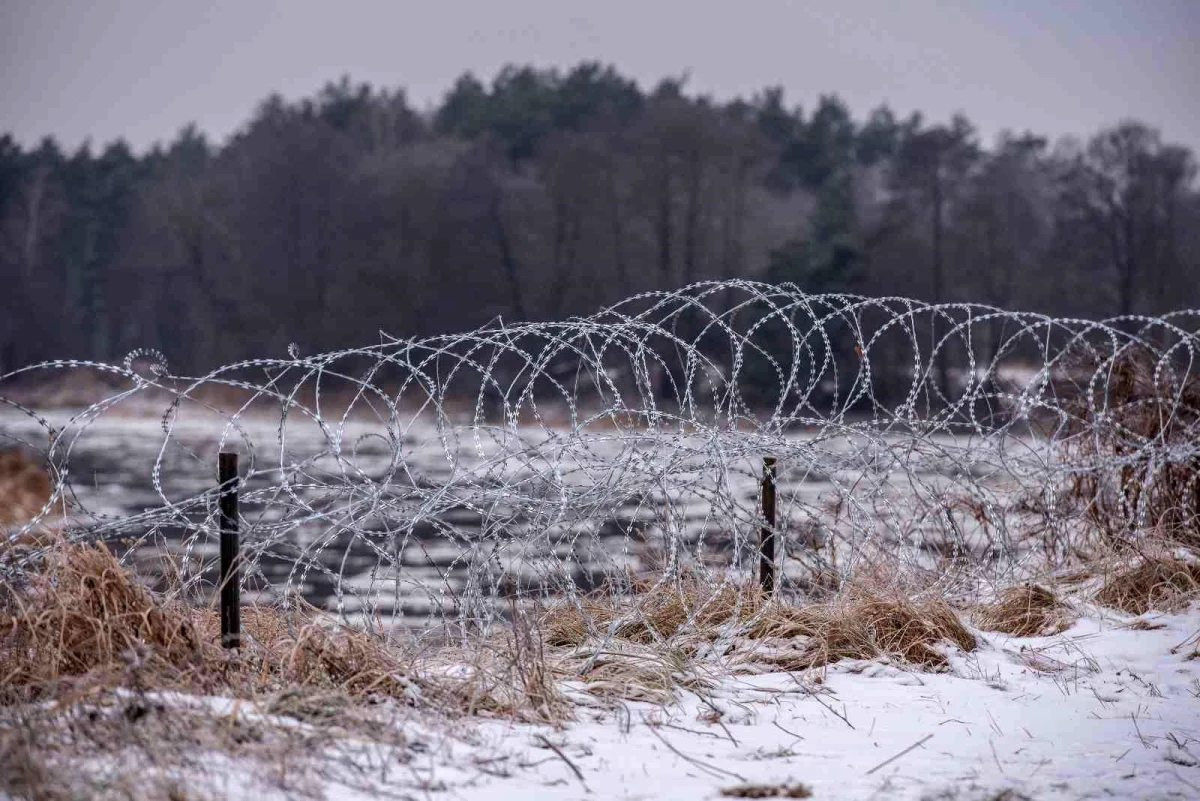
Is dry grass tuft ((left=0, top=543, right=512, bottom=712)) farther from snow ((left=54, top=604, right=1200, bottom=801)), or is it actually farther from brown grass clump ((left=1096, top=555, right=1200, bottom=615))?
brown grass clump ((left=1096, top=555, right=1200, bottom=615))

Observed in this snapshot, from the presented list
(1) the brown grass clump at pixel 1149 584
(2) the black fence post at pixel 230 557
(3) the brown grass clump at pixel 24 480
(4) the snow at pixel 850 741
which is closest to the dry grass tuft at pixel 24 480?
(3) the brown grass clump at pixel 24 480

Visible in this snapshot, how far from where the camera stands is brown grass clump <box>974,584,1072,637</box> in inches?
225

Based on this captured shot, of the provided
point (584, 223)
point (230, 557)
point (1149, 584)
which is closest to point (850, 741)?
point (230, 557)

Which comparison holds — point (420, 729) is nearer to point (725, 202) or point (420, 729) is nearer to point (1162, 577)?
point (1162, 577)

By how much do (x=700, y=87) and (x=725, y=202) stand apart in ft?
37.7

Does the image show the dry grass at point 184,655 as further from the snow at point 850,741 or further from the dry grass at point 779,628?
the dry grass at point 779,628

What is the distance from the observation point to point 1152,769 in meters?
3.84

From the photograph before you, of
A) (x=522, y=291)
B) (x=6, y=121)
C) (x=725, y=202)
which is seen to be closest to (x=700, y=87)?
(x=725, y=202)

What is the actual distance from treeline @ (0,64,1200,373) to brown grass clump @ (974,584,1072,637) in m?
34.6

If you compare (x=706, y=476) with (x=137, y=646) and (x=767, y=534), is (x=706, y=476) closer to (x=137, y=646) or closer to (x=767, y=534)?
(x=767, y=534)

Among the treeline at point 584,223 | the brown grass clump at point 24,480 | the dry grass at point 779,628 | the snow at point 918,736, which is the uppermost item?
the treeline at point 584,223

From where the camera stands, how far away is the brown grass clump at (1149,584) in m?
5.95

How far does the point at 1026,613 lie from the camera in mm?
5777

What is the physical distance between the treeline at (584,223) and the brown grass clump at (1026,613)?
3457 cm
